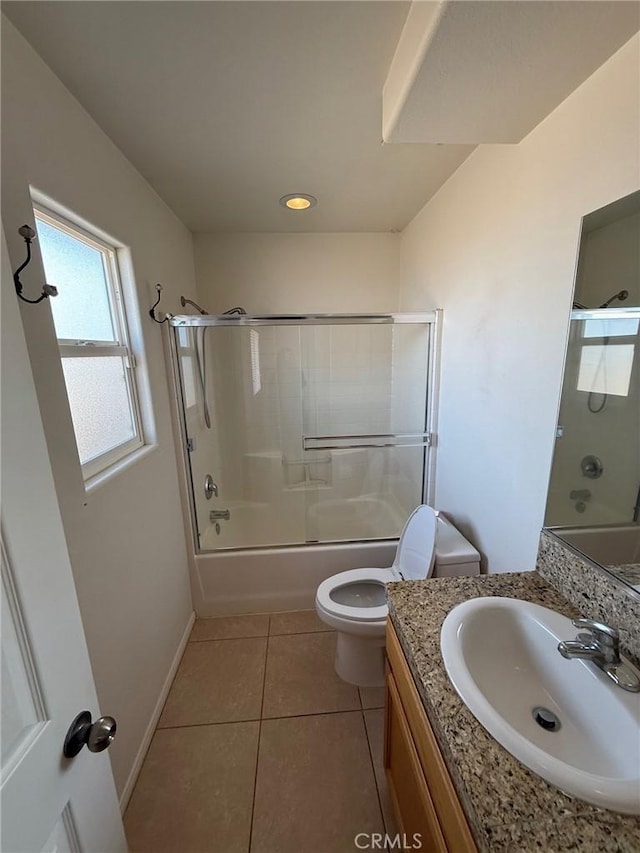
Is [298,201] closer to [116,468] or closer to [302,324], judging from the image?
[302,324]

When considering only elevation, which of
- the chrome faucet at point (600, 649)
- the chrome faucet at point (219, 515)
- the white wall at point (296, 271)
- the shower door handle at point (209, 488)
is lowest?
the chrome faucet at point (219, 515)

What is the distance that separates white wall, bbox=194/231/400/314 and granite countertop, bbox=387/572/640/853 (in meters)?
2.38

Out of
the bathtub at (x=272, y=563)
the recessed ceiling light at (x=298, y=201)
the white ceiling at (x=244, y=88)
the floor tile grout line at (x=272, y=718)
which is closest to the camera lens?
the white ceiling at (x=244, y=88)

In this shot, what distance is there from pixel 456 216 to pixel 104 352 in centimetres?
177

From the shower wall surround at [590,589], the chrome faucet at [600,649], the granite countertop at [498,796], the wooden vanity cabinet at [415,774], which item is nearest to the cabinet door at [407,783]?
the wooden vanity cabinet at [415,774]

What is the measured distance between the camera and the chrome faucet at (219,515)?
237 centimetres

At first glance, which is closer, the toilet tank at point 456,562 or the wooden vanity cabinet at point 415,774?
the wooden vanity cabinet at point 415,774

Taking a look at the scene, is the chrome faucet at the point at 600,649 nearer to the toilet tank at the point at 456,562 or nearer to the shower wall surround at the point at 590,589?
the shower wall surround at the point at 590,589

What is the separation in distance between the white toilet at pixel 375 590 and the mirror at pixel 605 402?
614 millimetres

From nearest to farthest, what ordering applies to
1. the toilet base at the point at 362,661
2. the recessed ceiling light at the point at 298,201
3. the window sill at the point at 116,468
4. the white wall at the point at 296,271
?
the window sill at the point at 116,468, the toilet base at the point at 362,661, the recessed ceiling light at the point at 298,201, the white wall at the point at 296,271

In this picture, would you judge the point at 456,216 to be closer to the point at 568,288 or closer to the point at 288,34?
the point at 568,288

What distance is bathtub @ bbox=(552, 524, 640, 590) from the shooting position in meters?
0.90

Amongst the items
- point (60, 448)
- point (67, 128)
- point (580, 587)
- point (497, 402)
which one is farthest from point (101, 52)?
point (580, 587)

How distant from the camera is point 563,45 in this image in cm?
82
